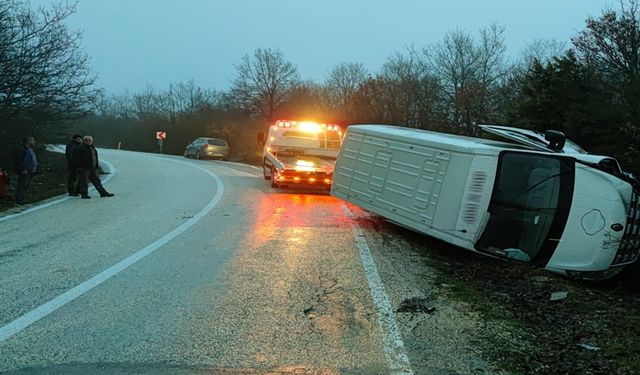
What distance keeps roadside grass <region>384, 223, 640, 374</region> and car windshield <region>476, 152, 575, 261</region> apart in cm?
45

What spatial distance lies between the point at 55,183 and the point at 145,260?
12.3m

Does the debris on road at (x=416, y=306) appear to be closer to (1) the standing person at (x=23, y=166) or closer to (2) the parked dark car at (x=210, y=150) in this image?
(1) the standing person at (x=23, y=166)

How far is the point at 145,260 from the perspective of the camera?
25.6 ft

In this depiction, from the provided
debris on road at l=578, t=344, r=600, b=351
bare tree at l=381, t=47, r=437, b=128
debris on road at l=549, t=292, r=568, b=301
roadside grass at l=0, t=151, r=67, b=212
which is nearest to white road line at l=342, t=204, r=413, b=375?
debris on road at l=578, t=344, r=600, b=351

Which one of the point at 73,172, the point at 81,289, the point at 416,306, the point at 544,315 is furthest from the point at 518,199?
the point at 73,172

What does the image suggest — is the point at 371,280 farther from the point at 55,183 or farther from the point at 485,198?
the point at 55,183

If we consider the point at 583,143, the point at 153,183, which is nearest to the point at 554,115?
the point at 583,143

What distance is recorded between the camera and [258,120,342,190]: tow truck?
16625 mm

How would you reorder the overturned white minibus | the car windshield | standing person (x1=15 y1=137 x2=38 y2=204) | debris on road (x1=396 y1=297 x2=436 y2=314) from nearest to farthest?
debris on road (x1=396 y1=297 x2=436 y2=314) < the overturned white minibus < the car windshield < standing person (x1=15 y1=137 x2=38 y2=204)

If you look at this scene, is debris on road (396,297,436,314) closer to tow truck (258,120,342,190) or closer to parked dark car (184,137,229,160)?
tow truck (258,120,342,190)

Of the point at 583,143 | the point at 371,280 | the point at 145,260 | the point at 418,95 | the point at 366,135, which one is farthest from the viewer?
the point at 418,95

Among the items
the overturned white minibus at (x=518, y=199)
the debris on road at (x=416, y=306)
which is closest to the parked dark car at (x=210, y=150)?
the overturned white minibus at (x=518, y=199)

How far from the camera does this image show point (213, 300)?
19.7ft

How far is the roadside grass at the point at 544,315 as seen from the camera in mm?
4660
